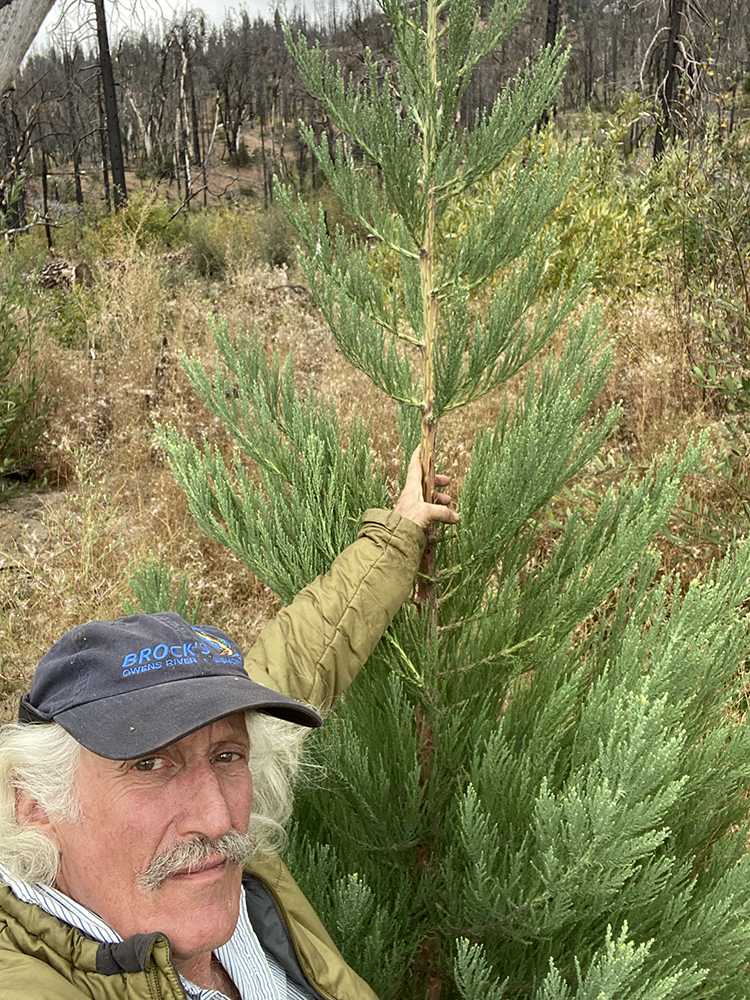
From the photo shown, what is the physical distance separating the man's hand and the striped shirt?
95 centimetres

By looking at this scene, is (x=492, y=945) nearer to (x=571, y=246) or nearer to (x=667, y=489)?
(x=667, y=489)

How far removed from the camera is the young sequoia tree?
6.48 ft

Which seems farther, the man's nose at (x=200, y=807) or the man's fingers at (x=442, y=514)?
the man's fingers at (x=442, y=514)

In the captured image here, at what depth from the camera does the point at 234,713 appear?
145 centimetres

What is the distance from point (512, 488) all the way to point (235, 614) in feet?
8.28

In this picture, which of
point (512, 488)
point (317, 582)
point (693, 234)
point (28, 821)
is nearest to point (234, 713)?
point (28, 821)

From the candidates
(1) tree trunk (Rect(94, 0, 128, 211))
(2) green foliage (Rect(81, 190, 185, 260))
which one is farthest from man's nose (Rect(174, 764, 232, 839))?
(1) tree trunk (Rect(94, 0, 128, 211))

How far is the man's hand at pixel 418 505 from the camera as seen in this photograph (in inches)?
84.2

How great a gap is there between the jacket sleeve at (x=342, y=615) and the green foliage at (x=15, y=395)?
446cm

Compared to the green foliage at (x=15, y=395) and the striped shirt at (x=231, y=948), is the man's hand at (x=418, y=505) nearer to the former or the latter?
the striped shirt at (x=231, y=948)

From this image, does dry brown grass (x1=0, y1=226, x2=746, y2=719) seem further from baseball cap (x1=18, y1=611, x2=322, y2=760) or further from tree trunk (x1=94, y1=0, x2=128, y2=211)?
tree trunk (x1=94, y1=0, x2=128, y2=211)

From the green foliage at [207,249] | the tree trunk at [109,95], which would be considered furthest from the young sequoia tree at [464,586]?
the tree trunk at [109,95]

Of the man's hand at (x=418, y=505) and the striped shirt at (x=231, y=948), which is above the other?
the man's hand at (x=418, y=505)

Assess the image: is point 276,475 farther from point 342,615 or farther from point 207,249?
point 207,249
